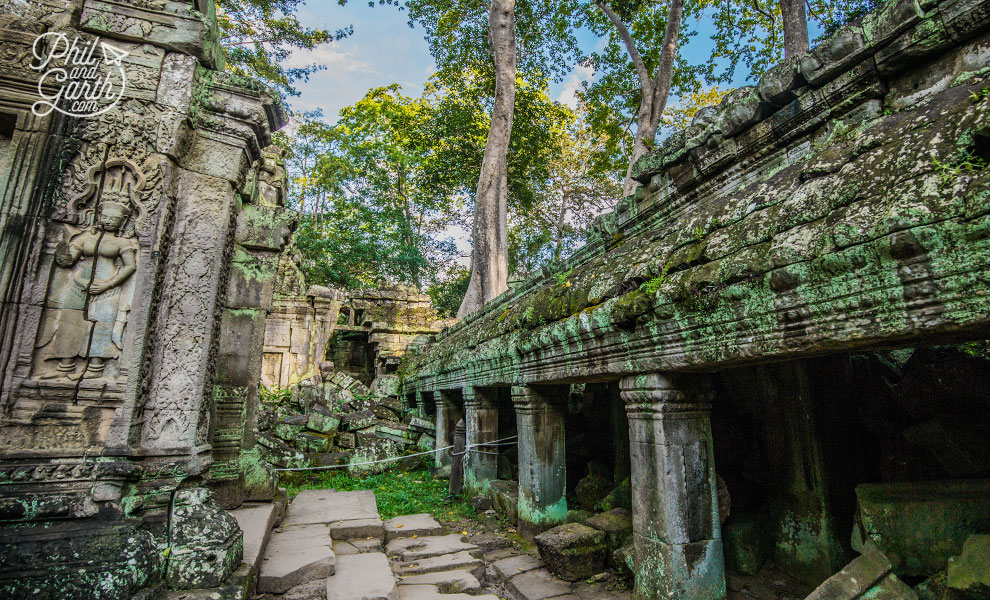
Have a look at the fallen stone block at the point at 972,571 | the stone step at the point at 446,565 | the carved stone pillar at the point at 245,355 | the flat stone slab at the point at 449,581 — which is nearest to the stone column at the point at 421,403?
the carved stone pillar at the point at 245,355

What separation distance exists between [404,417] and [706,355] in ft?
30.2

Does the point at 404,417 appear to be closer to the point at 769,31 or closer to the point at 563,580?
the point at 563,580

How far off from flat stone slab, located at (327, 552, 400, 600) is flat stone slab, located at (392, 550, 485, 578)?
1.00 ft

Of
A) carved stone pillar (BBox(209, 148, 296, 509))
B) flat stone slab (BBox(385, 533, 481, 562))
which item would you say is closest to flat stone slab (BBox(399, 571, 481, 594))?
flat stone slab (BBox(385, 533, 481, 562))

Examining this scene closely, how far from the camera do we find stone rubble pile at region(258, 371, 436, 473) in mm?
7883

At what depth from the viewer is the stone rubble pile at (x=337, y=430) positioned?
788 centimetres

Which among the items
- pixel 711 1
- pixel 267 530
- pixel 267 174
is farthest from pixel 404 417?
pixel 711 1

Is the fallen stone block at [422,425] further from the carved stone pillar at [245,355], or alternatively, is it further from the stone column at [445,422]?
the carved stone pillar at [245,355]

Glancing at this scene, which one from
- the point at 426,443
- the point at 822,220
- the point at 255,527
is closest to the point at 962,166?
the point at 822,220

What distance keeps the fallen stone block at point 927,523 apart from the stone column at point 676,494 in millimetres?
765

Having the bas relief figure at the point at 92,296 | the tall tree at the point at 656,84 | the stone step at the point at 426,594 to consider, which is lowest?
the stone step at the point at 426,594

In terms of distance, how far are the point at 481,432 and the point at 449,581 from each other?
7.76 feet

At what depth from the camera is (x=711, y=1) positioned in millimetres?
12820

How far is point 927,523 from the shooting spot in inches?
90.3
